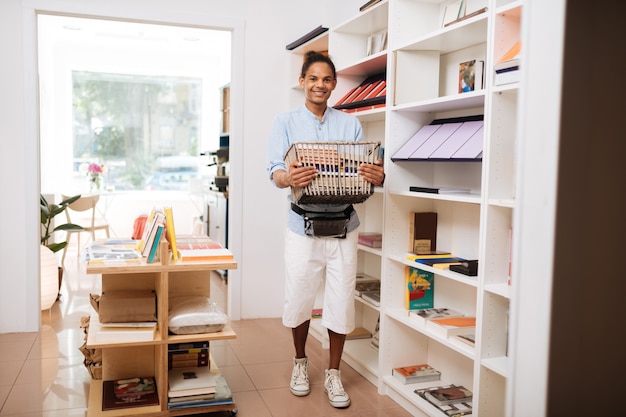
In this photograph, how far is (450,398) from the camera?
100 inches

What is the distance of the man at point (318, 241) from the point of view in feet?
8.72

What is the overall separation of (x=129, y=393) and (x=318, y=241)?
1.06 m

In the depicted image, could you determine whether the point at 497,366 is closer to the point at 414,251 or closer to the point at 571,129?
the point at 414,251

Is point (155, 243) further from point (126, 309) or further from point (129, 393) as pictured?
point (129, 393)

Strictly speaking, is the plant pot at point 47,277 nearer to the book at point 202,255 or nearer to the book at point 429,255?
the book at point 202,255

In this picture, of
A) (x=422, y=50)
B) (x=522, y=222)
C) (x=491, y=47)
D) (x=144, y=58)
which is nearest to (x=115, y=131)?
(x=144, y=58)

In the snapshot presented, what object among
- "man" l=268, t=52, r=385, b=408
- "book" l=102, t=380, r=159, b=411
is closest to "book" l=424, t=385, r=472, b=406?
"man" l=268, t=52, r=385, b=408

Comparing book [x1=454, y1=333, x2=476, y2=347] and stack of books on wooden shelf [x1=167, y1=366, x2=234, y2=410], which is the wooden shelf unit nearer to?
stack of books on wooden shelf [x1=167, y1=366, x2=234, y2=410]

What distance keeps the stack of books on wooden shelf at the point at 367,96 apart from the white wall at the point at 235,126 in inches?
28.3

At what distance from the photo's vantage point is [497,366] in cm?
212

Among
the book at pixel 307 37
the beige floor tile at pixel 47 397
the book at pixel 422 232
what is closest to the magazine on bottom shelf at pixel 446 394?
the book at pixel 422 232

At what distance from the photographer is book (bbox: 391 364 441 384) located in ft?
9.14

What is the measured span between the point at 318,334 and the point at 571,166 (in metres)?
3.49

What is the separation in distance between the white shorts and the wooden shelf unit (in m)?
0.35
